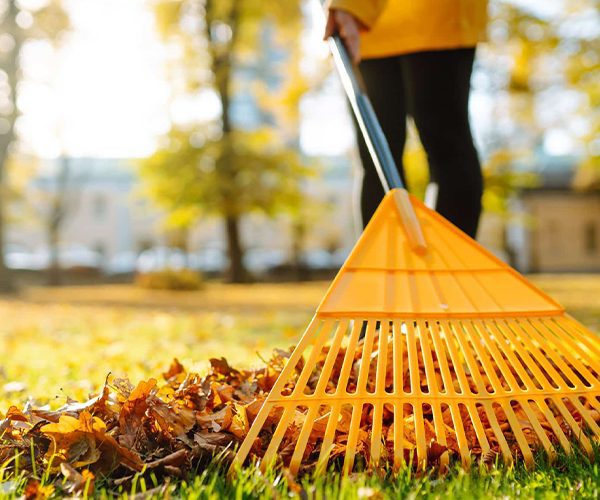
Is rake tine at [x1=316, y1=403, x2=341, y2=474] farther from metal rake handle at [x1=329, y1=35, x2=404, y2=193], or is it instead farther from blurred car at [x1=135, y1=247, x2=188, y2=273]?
blurred car at [x1=135, y1=247, x2=188, y2=273]

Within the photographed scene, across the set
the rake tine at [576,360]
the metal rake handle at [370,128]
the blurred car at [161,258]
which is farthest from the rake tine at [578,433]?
the blurred car at [161,258]

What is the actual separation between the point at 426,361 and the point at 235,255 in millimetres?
15922

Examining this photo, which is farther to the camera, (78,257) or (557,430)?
(78,257)

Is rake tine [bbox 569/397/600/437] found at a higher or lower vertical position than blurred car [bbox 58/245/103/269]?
higher

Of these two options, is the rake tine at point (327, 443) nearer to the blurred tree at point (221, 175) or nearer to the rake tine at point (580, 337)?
the rake tine at point (580, 337)

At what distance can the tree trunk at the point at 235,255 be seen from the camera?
17062mm

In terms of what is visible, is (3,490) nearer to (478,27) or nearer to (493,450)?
(493,450)

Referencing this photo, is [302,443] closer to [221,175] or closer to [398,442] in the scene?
[398,442]

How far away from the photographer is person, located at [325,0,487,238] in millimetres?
2229

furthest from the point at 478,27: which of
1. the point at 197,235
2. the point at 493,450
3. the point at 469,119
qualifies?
the point at 197,235

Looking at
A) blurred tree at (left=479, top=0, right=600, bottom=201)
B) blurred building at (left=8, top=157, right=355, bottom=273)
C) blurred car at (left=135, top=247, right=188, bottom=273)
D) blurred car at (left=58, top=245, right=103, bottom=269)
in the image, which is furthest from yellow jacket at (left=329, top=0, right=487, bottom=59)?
blurred building at (left=8, top=157, right=355, bottom=273)

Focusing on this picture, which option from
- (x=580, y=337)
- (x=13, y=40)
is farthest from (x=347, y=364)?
(x=13, y=40)

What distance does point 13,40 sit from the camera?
13.8m

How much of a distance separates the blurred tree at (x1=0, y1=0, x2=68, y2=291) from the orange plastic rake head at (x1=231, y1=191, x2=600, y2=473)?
13.8 metres
